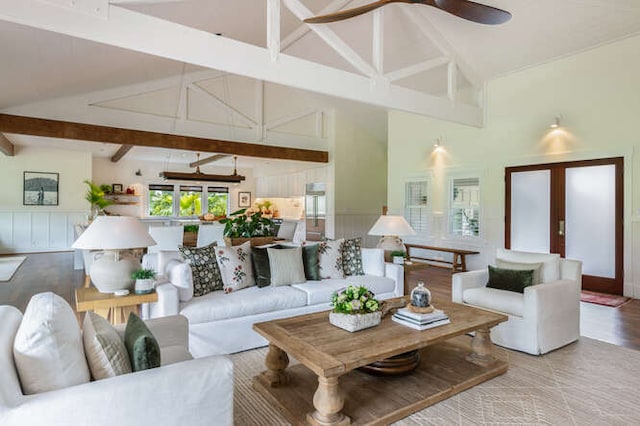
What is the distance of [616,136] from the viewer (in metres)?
5.29

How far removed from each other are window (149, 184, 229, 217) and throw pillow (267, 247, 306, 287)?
366 inches

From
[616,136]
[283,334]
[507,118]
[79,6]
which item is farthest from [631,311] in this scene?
[79,6]

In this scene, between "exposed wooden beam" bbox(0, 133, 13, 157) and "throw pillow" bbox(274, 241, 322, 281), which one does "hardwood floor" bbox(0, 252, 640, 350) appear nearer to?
"throw pillow" bbox(274, 241, 322, 281)

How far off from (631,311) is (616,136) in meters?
2.41

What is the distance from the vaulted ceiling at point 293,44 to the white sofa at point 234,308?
2231 mm

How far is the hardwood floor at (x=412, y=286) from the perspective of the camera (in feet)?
12.5

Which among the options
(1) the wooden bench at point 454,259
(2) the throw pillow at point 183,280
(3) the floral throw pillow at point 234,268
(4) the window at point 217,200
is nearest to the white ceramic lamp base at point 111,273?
(2) the throw pillow at point 183,280

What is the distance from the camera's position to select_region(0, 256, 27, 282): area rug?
20.9ft

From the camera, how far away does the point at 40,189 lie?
9656 mm

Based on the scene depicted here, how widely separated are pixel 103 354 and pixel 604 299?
5.98 m

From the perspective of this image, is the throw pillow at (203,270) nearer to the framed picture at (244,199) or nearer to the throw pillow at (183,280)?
the throw pillow at (183,280)

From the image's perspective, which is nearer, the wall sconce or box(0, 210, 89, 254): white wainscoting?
the wall sconce

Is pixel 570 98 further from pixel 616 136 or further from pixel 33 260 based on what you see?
pixel 33 260

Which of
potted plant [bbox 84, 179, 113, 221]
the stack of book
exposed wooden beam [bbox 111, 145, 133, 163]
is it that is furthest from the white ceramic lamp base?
potted plant [bbox 84, 179, 113, 221]
